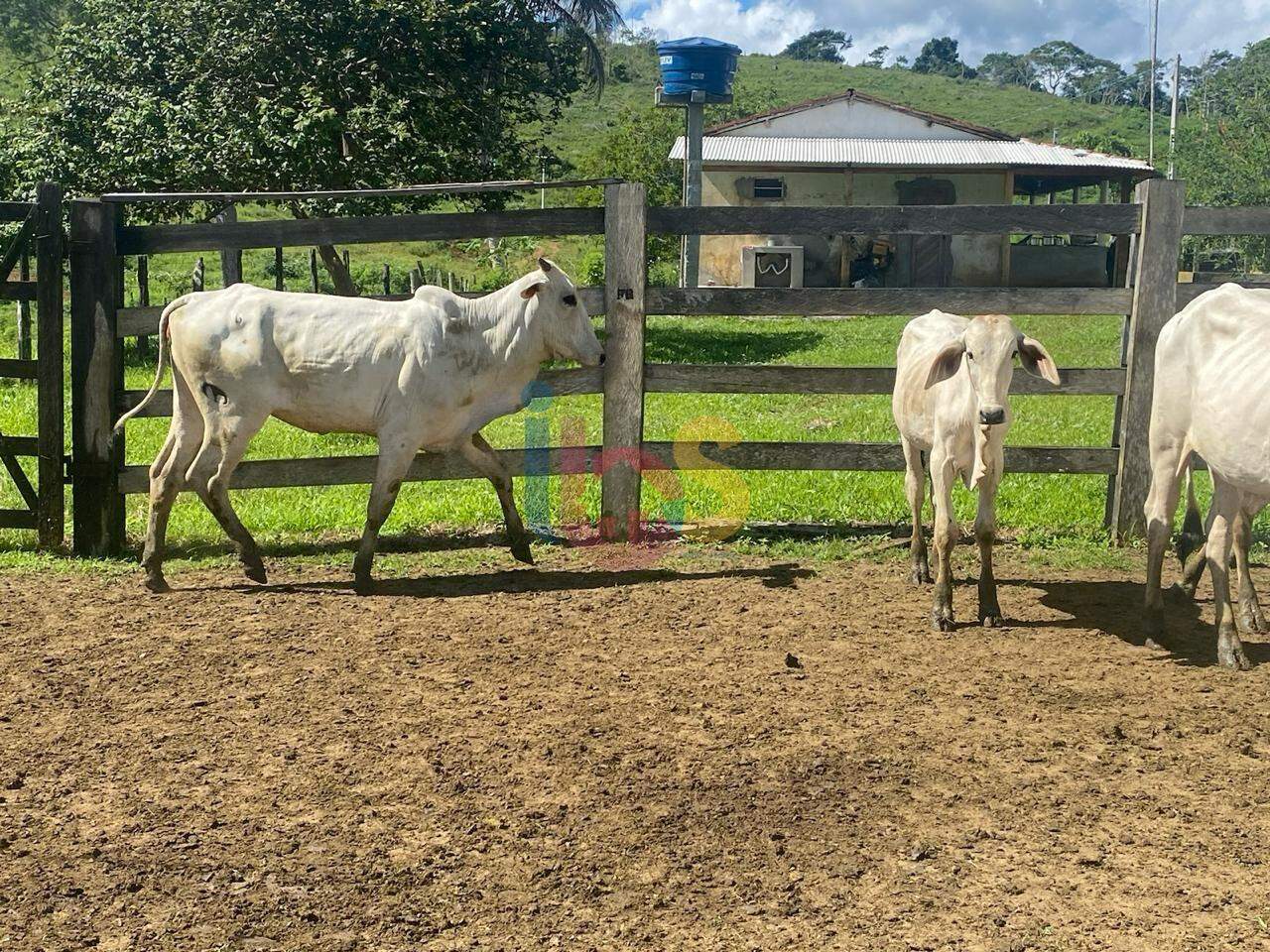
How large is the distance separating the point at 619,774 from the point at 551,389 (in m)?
4.17

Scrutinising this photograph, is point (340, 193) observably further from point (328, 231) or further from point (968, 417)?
point (968, 417)

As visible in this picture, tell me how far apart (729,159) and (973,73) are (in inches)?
4795

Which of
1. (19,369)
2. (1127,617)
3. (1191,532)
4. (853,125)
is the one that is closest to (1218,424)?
(1127,617)

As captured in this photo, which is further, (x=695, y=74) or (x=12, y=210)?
(x=695, y=74)

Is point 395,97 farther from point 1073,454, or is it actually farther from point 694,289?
point 1073,454

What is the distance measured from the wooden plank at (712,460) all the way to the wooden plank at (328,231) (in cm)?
140

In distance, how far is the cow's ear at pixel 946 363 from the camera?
7066 millimetres

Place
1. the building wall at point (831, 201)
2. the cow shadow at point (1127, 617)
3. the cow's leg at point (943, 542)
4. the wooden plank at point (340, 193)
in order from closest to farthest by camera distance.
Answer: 1. the cow shadow at point (1127, 617)
2. the cow's leg at point (943, 542)
3. the wooden plank at point (340, 193)
4. the building wall at point (831, 201)

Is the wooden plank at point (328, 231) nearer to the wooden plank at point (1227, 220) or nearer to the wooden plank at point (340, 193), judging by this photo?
the wooden plank at point (340, 193)

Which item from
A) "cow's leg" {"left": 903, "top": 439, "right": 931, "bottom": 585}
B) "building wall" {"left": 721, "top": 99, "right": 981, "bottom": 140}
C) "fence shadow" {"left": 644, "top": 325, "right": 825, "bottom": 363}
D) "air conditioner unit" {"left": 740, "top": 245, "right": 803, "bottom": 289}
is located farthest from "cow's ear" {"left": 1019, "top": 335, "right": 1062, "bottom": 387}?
"building wall" {"left": 721, "top": 99, "right": 981, "bottom": 140}

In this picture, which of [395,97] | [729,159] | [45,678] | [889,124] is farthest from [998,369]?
[889,124]

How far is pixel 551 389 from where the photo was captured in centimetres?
891

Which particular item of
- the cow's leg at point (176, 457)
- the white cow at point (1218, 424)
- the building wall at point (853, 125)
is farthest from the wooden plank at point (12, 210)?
the building wall at point (853, 125)

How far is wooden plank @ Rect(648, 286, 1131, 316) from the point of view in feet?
29.6
